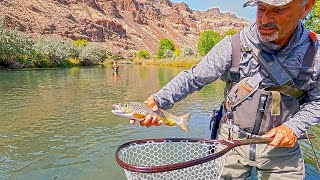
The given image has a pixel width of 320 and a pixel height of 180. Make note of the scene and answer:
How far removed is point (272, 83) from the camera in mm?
2533

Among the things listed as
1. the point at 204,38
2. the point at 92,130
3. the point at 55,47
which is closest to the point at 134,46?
the point at 204,38

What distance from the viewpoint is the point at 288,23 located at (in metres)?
2.29

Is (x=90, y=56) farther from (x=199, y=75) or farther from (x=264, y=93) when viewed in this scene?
(x=264, y=93)

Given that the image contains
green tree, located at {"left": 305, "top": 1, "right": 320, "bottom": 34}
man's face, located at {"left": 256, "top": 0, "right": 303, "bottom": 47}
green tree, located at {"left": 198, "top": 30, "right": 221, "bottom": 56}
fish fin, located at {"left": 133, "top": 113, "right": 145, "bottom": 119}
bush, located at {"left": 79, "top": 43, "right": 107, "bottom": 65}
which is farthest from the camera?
green tree, located at {"left": 198, "top": 30, "right": 221, "bottom": 56}

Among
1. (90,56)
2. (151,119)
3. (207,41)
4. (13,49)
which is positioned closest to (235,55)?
(151,119)

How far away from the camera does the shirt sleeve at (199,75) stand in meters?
2.51

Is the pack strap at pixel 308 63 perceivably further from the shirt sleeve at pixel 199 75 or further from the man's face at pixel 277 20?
the shirt sleeve at pixel 199 75

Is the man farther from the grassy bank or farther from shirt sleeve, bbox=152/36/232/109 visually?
the grassy bank

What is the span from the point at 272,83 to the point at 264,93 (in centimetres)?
11

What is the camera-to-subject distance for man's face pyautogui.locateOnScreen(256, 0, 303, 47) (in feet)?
7.27

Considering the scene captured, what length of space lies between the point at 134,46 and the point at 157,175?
495 ft

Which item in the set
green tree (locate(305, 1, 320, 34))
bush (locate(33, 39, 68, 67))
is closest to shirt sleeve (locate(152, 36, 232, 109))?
green tree (locate(305, 1, 320, 34))

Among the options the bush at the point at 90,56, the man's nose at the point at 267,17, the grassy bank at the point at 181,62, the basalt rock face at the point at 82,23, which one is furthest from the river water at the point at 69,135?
the basalt rock face at the point at 82,23

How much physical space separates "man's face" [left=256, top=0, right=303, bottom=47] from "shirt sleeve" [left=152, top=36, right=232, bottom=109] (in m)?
0.33
